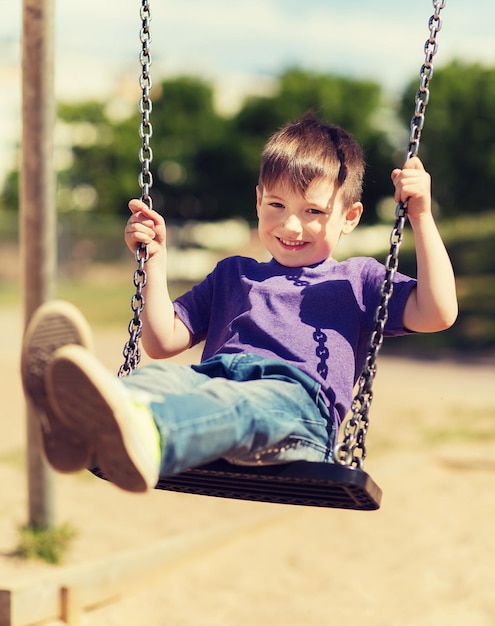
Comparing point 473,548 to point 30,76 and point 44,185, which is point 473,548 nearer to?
point 44,185

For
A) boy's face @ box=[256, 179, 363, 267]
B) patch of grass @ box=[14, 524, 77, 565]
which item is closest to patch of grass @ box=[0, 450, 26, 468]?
patch of grass @ box=[14, 524, 77, 565]

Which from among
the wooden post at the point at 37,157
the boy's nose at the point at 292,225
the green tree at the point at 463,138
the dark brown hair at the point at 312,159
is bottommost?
the boy's nose at the point at 292,225

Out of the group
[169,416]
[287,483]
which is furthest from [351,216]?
[169,416]

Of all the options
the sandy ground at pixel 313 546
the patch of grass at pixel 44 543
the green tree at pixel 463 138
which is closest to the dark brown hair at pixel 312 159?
the sandy ground at pixel 313 546

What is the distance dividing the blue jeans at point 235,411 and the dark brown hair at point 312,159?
0.55 meters

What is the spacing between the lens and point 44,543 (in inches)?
212

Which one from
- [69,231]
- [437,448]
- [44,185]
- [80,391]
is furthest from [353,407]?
[69,231]

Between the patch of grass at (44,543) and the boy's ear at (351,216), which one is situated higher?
the boy's ear at (351,216)

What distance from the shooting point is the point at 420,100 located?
2793mm

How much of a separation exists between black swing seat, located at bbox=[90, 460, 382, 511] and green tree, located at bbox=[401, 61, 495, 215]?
21.0 metres

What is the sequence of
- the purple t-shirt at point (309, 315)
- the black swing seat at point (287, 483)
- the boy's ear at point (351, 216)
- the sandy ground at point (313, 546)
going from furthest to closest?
the sandy ground at point (313, 546), the boy's ear at point (351, 216), the purple t-shirt at point (309, 315), the black swing seat at point (287, 483)

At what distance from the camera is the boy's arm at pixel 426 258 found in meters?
2.76

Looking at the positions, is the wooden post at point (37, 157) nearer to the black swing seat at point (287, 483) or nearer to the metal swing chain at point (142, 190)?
the metal swing chain at point (142, 190)

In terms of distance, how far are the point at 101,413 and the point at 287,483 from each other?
67 cm
